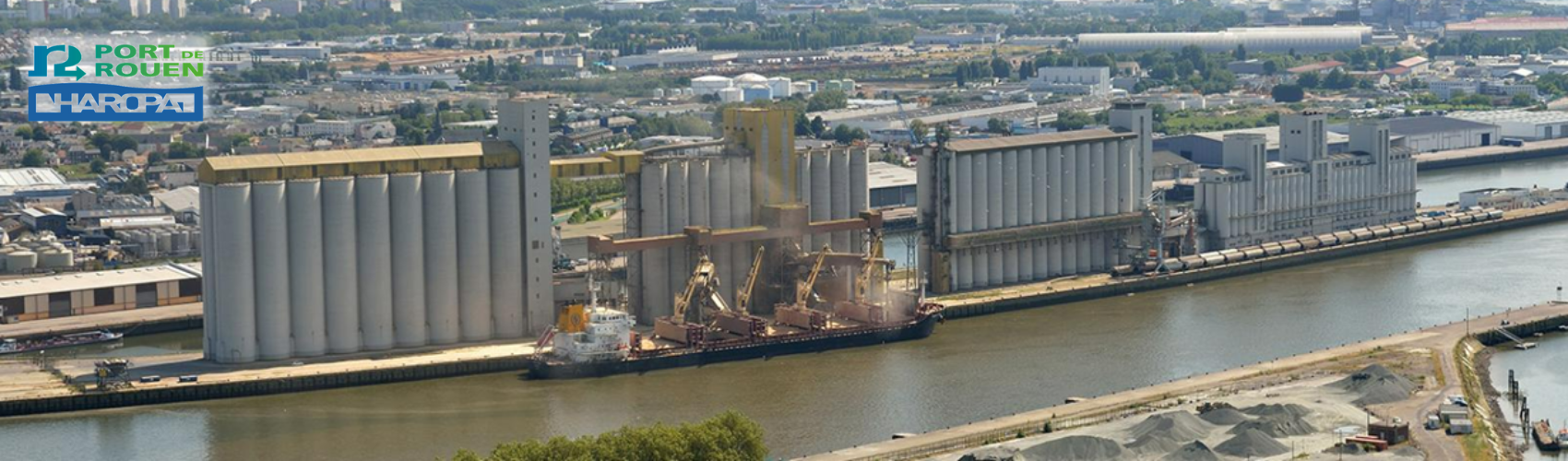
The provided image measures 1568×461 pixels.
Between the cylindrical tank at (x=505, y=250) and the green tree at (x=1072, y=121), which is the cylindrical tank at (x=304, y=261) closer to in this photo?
the cylindrical tank at (x=505, y=250)

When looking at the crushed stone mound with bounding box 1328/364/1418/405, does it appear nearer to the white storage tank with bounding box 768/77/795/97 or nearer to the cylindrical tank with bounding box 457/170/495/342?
the cylindrical tank with bounding box 457/170/495/342

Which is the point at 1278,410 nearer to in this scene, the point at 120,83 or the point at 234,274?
the point at 234,274

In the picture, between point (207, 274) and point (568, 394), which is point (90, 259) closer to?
point (207, 274)

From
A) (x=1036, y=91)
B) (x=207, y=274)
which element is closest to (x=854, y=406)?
(x=207, y=274)

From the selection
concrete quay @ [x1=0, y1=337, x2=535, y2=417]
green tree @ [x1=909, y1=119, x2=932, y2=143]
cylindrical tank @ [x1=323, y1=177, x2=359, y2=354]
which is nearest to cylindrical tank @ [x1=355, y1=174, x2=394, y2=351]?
cylindrical tank @ [x1=323, y1=177, x2=359, y2=354]

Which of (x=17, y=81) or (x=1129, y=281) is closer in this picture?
(x=1129, y=281)

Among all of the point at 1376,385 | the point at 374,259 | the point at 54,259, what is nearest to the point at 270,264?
the point at 374,259
